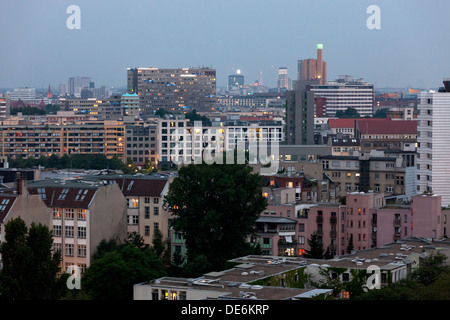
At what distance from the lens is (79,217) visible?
2834 cm

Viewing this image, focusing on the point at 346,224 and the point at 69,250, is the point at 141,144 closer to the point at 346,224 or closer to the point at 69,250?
the point at 346,224

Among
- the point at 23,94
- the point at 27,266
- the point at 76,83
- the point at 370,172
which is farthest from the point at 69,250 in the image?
the point at 76,83

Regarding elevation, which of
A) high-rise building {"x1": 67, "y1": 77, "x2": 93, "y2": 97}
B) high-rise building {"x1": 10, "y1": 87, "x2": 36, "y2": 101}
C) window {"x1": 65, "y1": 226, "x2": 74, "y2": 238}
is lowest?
window {"x1": 65, "y1": 226, "x2": 74, "y2": 238}

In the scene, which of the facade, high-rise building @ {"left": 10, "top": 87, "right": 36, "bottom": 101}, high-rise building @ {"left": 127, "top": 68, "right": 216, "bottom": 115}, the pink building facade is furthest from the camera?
high-rise building @ {"left": 10, "top": 87, "right": 36, "bottom": 101}

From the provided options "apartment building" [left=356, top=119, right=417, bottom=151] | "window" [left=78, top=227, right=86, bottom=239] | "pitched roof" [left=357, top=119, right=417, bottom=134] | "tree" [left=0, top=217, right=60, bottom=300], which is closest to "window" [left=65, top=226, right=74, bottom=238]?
"window" [left=78, top=227, right=86, bottom=239]

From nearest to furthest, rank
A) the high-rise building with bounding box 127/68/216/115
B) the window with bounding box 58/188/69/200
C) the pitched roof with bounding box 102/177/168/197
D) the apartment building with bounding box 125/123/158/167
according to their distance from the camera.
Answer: the window with bounding box 58/188/69/200
the pitched roof with bounding box 102/177/168/197
the apartment building with bounding box 125/123/158/167
the high-rise building with bounding box 127/68/216/115

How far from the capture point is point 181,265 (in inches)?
1056

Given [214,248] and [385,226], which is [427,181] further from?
[214,248]

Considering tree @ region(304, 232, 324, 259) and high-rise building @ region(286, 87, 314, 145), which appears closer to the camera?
tree @ region(304, 232, 324, 259)

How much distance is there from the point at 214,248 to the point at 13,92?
157 meters

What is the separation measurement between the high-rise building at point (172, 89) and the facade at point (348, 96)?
14286mm

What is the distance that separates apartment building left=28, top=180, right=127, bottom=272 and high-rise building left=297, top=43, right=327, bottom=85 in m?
130

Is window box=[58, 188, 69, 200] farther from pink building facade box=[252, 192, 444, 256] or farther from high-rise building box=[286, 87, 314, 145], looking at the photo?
high-rise building box=[286, 87, 314, 145]

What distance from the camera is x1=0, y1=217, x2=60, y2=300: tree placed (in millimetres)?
20844
